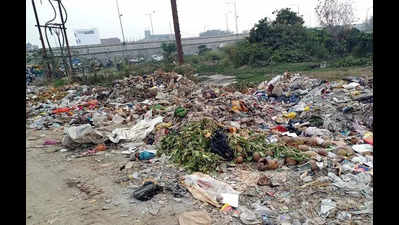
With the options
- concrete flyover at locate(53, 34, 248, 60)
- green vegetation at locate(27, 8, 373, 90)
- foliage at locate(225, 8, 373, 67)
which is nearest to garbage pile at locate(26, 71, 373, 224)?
green vegetation at locate(27, 8, 373, 90)

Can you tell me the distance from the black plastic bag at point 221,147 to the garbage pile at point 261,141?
0.01 metres

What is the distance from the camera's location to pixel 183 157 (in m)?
3.50

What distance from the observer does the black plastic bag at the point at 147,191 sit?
2.79 m

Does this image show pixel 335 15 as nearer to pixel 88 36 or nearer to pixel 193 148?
pixel 193 148

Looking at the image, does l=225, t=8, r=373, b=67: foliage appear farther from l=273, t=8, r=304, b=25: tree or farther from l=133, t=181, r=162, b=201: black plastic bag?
l=133, t=181, r=162, b=201: black plastic bag

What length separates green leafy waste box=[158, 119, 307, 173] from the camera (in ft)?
11.0

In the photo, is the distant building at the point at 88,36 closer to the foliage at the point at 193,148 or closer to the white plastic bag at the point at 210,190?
the foliage at the point at 193,148

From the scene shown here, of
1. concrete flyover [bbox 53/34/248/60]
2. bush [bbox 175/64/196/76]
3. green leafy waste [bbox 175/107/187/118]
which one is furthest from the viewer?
concrete flyover [bbox 53/34/248/60]

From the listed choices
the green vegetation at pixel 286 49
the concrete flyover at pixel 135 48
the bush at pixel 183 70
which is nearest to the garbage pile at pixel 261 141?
the bush at pixel 183 70

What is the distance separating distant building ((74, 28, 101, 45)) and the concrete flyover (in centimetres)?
2314

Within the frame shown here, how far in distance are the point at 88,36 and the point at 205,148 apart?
49426 mm
